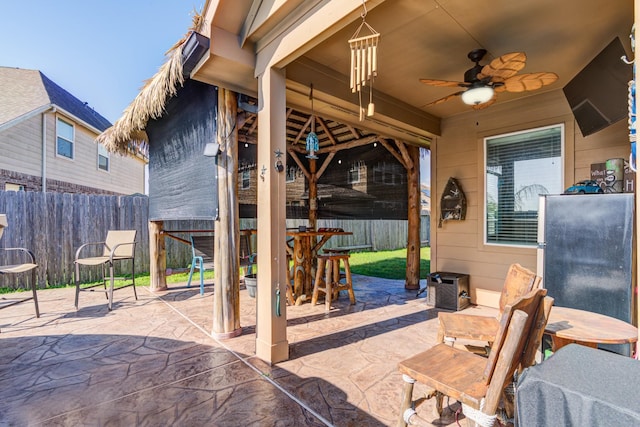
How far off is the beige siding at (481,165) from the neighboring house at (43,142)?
A: 5.65 metres

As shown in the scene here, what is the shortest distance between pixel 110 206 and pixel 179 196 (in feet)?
10.3

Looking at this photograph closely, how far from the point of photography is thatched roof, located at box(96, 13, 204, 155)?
301 centimetres

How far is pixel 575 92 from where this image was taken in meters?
3.10

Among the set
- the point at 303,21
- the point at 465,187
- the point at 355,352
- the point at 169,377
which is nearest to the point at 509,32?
the point at 303,21

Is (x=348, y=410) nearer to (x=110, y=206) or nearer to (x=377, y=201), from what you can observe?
(x=377, y=201)

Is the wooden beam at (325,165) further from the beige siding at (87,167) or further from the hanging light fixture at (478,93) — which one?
the beige siding at (87,167)

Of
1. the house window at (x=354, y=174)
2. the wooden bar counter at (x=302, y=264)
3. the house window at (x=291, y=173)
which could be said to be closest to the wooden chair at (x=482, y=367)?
the wooden bar counter at (x=302, y=264)

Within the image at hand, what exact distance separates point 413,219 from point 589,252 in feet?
9.89

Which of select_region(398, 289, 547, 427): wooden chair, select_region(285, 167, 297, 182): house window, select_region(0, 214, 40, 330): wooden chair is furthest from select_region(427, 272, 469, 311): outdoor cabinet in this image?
select_region(0, 214, 40, 330): wooden chair

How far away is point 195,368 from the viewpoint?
2588 millimetres

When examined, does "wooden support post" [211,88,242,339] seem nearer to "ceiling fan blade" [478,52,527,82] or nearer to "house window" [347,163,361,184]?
"ceiling fan blade" [478,52,527,82]

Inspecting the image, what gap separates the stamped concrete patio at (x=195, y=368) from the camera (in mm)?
1963

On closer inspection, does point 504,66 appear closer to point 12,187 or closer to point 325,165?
point 325,165

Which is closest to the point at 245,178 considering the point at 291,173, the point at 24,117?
the point at 291,173
